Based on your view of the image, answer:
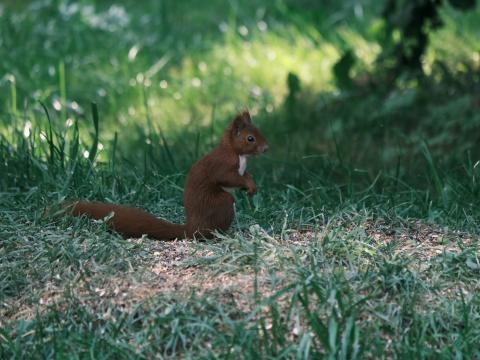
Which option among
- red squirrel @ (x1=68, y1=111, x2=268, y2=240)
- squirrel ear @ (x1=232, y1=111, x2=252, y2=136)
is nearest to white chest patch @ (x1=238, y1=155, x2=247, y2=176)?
red squirrel @ (x1=68, y1=111, x2=268, y2=240)

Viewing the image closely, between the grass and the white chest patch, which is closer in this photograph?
the grass

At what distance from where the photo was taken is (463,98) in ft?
20.8

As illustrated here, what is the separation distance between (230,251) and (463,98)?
9.71ft

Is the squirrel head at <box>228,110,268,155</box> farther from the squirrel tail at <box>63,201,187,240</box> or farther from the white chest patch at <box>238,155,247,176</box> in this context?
the squirrel tail at <box>63,201,187,240</box>

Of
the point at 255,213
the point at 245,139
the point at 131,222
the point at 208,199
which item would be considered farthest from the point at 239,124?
the point at 131,222

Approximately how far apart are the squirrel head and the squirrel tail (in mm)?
412

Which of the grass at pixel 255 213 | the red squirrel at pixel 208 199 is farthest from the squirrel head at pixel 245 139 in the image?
the grass at pixel 255 213

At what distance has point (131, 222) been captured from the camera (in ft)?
13.4

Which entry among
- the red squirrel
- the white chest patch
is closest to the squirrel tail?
the red squirrel

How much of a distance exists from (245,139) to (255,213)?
1.58 ft

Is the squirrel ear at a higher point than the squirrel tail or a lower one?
higher

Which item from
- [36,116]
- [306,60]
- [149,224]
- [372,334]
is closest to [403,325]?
[372,334]

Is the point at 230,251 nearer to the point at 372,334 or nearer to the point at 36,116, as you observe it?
the point at 372,334

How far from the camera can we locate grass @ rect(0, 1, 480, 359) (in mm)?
3357
